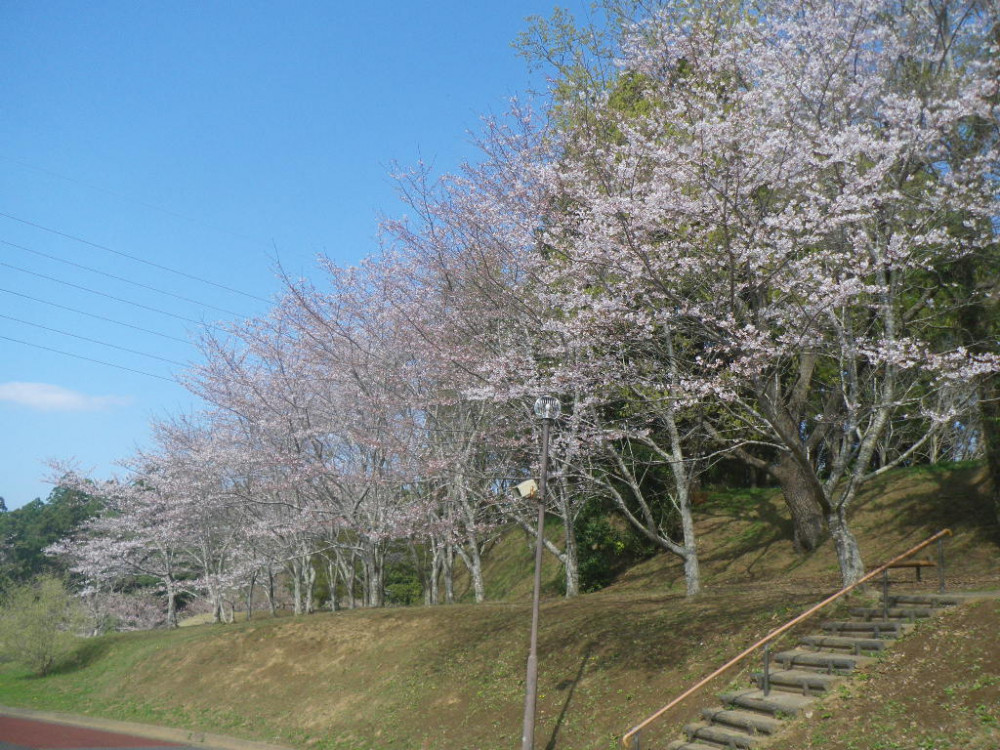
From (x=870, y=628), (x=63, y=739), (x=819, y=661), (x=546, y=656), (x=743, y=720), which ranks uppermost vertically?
(x=870, y=628)

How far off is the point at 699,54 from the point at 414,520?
14.2 meters

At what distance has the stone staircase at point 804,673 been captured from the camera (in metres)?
11.1

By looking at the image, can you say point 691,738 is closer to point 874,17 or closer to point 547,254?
point 547,254

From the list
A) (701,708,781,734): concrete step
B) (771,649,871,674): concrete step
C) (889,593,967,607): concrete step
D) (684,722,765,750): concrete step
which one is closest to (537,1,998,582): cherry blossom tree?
(889,593,967,607): concrete step

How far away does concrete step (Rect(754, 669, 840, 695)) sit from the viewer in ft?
37.4

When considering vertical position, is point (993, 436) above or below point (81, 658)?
above

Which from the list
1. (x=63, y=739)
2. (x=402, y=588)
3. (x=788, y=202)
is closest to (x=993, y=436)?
(x=788, y=202)

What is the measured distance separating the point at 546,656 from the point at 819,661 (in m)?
6.07

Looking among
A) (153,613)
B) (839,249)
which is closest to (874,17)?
(839,249)

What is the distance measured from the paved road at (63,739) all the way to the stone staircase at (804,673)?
43.8 ft

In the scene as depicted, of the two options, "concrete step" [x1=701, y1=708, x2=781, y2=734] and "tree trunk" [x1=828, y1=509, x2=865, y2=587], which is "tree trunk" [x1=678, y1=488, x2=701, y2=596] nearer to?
"tree trunk" [x1=828, y1=509, x2=865, y2=587]

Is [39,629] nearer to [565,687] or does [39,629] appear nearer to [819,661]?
[565,687]

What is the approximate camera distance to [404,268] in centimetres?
2427

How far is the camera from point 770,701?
11305 millimetres
